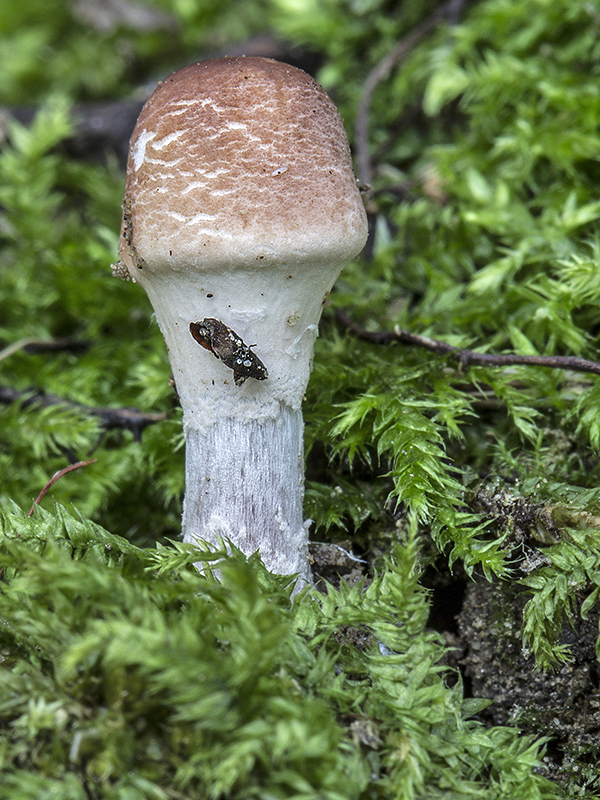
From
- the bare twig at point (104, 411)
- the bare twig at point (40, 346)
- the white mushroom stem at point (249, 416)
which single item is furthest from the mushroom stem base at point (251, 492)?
the bare twig at point (40, 346)

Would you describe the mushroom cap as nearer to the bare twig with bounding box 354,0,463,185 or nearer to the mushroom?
the mushroom

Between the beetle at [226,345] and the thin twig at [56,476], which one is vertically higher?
the beetle at [226,345]

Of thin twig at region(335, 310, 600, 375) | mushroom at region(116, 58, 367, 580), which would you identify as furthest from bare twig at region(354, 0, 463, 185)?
mushroom at region(116, 58, 367, 580)

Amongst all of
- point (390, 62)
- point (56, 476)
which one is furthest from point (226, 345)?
point (390, 62)

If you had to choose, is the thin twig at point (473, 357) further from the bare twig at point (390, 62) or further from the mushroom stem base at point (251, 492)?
the bare twig at point (390, 62)

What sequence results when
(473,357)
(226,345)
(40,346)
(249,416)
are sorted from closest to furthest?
(226,345) < (249,416) < (473,357) < (40,346)

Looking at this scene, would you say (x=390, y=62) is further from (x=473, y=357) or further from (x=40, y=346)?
(x=40, y=346)
